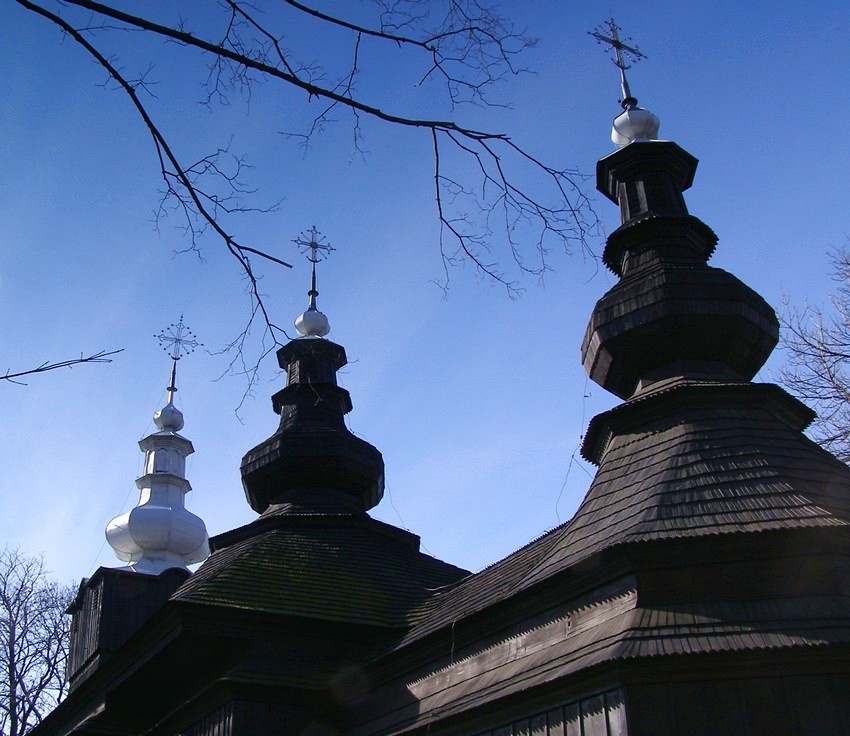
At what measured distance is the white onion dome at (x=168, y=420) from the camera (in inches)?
1025

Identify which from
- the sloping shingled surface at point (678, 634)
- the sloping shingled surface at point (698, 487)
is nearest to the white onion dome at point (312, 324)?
the sloping shingled surface at point (698, 487)

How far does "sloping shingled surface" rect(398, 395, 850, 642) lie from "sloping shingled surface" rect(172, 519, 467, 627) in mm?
1937

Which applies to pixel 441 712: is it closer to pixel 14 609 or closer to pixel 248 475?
pixel 248 475

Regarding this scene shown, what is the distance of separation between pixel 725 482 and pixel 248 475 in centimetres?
1062

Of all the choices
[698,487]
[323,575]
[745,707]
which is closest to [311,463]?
[323,575]

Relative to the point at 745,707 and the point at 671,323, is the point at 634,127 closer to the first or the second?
the point at 671,323

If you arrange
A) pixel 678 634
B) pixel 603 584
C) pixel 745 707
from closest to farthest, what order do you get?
pixel 745 707 < pixel 678 634 < pixel 603 584

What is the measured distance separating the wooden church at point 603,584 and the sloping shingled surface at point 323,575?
0.16 feet

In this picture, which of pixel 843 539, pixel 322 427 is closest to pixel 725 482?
pixel 843 539

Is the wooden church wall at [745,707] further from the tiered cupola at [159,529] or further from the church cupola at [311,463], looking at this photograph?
the tiered cupola at [159,529]

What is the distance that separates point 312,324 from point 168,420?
6.76m

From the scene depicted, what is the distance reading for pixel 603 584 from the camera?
9312 mm

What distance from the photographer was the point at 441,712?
10305mm

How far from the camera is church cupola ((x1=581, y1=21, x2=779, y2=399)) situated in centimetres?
1227
